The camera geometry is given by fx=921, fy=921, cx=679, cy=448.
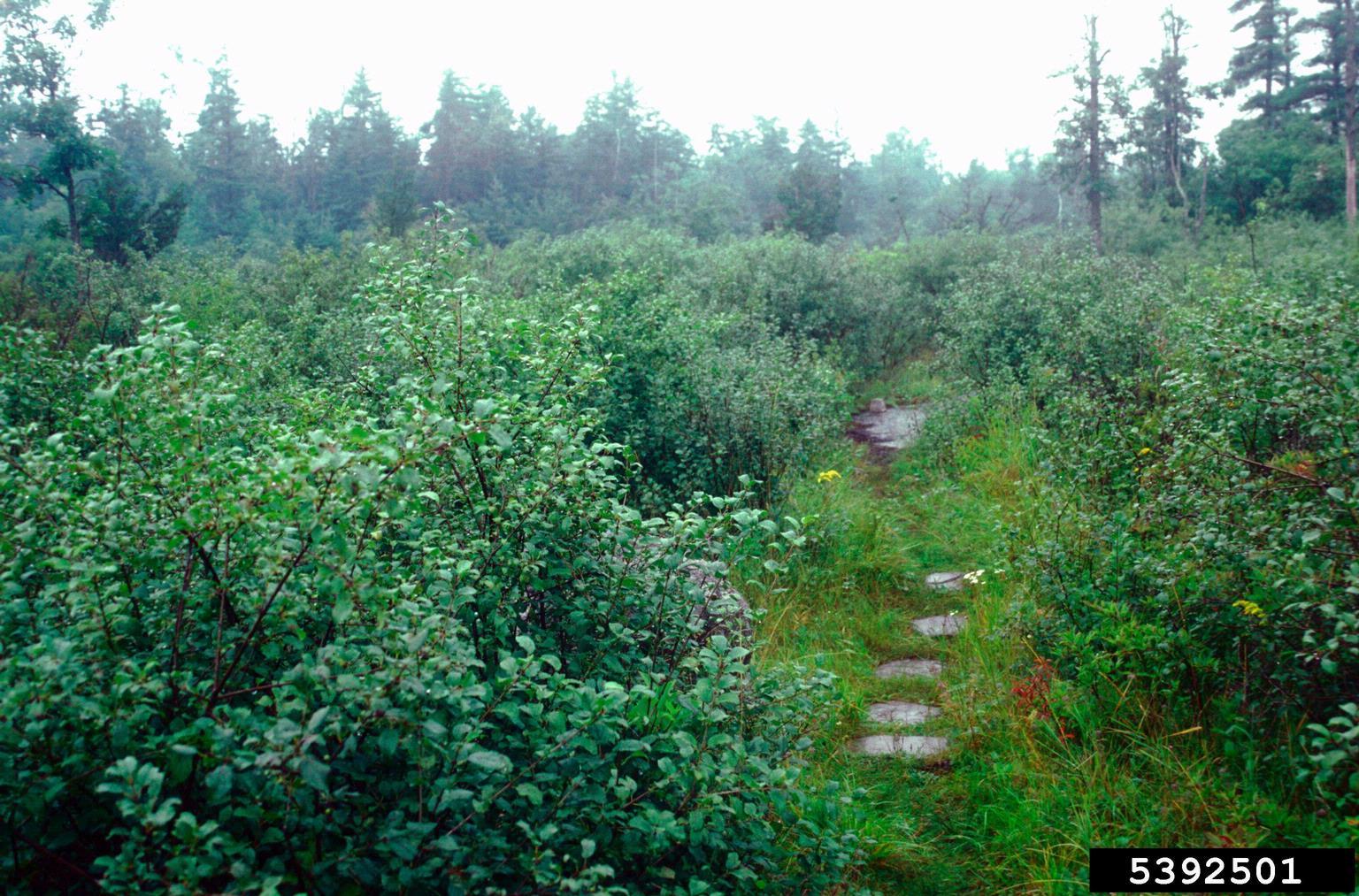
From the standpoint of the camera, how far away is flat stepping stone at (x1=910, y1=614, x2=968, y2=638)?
16.2 feet

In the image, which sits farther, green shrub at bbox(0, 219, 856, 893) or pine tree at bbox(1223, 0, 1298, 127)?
pine tree at bbox(1223, 0, 1298, 127)

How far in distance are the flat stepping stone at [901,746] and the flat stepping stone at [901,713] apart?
12 centimetres

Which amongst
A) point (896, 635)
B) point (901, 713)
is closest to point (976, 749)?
point (901, 713)

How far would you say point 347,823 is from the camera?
204 centimetres

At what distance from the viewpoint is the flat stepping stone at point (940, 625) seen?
4934 mm

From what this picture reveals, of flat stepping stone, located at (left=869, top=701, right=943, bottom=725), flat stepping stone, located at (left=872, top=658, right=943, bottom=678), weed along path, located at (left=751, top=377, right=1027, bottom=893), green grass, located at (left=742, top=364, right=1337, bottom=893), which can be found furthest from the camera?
flat stepping stone, located at (left=872, top=658, right=943, bottom=678)

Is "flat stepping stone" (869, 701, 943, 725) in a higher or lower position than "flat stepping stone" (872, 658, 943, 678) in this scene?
lower

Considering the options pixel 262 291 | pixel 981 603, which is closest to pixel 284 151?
pixel 262 291

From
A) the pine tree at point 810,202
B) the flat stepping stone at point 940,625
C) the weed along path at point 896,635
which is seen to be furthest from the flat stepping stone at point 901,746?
the pine tree at point 810,202

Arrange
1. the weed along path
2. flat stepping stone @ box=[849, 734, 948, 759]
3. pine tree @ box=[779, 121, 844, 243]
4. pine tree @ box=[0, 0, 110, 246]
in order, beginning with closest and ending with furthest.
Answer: the weed along path, flat stepping stone @ box=[849, 734, 948, 759], pine tree @ box=[0, 0, 110, 246], pine tree @ box=[779, 121, 844, 243]

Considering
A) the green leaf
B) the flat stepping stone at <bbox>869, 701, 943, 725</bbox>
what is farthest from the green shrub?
the flat stepping stone at <bbox>869, 701, 943, 725</bbox>

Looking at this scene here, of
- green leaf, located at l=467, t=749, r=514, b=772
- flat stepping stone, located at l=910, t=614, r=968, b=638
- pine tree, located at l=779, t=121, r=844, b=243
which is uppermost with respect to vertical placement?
pine tree, located at l=779, t=121, r=844, b=243

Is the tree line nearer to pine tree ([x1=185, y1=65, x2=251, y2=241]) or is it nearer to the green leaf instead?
pine tree ([x1=185, y1=65, x2=251, y2=241])

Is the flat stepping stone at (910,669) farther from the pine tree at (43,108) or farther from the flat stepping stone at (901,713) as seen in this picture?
the pine tree at (43,108)
